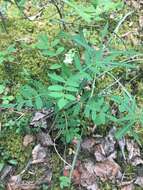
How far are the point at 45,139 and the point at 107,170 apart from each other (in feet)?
1.54

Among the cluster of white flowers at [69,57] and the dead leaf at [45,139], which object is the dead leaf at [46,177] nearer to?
the dead leaf at [45,139]

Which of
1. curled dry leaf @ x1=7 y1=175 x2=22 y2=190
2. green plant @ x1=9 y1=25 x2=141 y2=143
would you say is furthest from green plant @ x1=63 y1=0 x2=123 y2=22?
curled dry leaf @ x1=7 y1=175 x2=22 y2=190

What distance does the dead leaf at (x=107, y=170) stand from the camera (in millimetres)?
2836

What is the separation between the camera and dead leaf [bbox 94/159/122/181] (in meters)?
2.84

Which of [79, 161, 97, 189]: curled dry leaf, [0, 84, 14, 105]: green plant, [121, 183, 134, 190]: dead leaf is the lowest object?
[121, 183, 134, 190]: dead leaf

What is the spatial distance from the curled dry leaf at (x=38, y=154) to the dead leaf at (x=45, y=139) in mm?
34

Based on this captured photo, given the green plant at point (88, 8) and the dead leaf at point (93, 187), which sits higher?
the green plant at point (88, 8)

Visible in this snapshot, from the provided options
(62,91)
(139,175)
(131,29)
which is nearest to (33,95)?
(62,91)

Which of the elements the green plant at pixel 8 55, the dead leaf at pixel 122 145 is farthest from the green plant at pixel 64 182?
the green plant at pixel 8 55

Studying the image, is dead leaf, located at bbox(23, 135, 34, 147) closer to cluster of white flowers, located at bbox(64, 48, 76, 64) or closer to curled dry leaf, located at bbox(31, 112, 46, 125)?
curled dry leaf, located at bbox(31, 112, 46, 125)

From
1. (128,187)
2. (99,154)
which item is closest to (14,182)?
(99,154)

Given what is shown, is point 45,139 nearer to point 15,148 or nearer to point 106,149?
point 15,148

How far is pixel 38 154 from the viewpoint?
2.88 metres

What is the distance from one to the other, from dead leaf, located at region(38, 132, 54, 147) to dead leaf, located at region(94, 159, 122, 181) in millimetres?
355
